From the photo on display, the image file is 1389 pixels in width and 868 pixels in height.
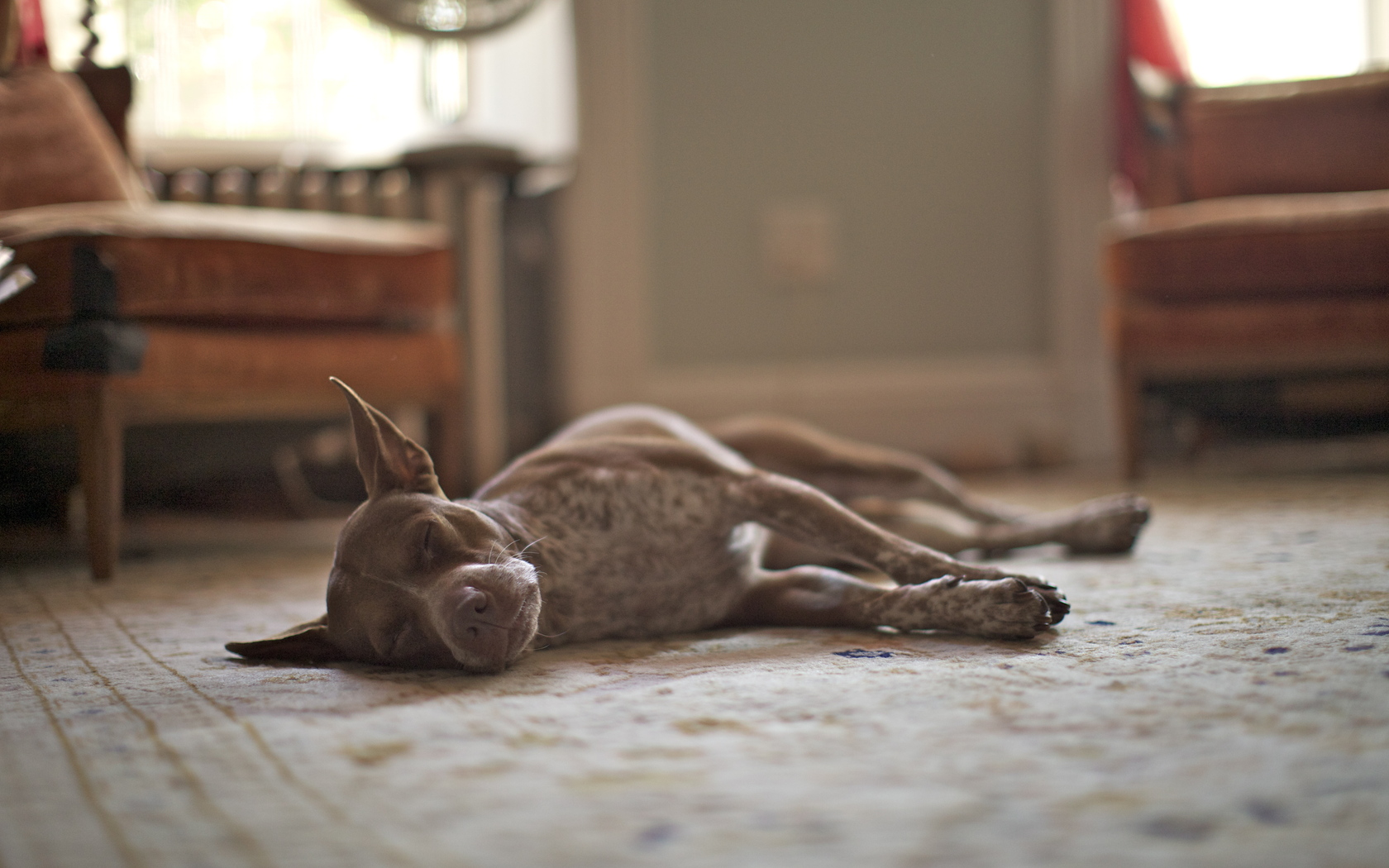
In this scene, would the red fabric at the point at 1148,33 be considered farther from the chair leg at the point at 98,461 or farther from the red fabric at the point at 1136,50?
the chair leg at the point at 98,461

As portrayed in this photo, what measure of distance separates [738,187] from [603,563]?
8.87 ft

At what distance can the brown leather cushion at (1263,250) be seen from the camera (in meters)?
3.03

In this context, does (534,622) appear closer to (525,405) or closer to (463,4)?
(463,4)

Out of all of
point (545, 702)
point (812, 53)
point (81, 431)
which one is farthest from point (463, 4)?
point (545, 702)

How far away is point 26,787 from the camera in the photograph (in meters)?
0.97

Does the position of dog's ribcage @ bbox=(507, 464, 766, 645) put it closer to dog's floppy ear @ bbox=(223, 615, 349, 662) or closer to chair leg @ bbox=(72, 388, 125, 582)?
dog's floppy ear @ bbox=(223, 615, 349, 662)

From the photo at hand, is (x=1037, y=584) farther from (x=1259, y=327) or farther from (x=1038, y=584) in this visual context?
(x=1259, y=327)

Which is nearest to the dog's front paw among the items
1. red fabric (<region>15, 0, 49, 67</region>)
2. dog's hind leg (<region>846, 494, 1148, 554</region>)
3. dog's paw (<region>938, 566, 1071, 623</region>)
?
dog's paw (<region>938, 566, 1071, 623</region>)

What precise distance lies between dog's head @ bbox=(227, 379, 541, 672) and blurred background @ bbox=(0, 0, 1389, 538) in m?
2.30

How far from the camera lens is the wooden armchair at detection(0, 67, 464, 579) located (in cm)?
212

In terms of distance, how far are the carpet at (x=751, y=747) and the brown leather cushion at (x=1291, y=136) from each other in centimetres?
217

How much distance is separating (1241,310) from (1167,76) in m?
1.06

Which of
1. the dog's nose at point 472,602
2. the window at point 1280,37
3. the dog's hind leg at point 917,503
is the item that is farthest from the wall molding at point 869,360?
the dog's nose at point 472,602

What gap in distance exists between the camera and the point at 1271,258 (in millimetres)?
3074
